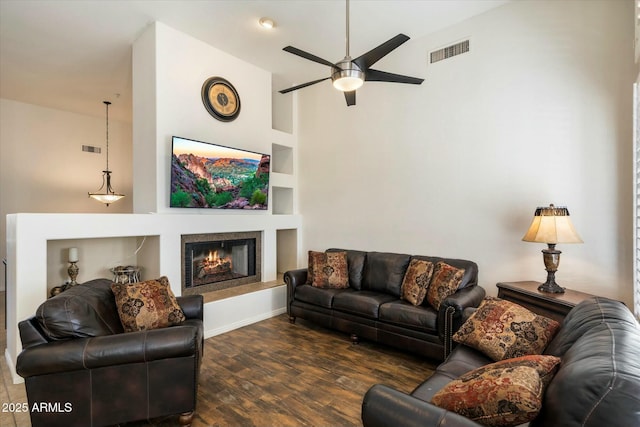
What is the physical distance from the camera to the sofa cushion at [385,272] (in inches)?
144

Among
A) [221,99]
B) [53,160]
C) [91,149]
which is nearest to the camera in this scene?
[221,99]

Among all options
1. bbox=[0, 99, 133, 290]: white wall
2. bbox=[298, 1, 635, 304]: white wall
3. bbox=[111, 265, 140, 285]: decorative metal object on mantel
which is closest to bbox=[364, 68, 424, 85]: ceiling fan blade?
bbox=[298, 1, 635, 304]: white wall

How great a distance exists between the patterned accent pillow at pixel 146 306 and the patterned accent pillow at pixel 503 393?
2.01 metres

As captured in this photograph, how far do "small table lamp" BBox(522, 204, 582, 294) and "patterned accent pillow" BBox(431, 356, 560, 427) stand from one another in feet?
5.46

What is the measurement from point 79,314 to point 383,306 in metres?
2.49

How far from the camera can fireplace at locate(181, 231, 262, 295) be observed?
4.02m

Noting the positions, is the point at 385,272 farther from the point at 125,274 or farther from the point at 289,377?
the point at 125,274

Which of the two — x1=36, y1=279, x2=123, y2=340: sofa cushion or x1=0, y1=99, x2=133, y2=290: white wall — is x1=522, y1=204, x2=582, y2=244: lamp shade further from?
x1=0, y1=99, x2=133, y2=290: white wall

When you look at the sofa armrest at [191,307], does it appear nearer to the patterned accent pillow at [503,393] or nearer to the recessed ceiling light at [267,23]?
the patterned accent pillow at [503,393]

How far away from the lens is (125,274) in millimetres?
3807

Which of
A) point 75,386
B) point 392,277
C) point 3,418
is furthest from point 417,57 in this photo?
point 3,418

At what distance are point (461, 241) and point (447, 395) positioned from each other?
2611 millimetres

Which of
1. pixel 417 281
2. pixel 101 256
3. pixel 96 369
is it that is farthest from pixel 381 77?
pixel 101 256

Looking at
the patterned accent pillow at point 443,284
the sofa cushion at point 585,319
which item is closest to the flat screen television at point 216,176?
the patterned accent pillow at point 443,284
